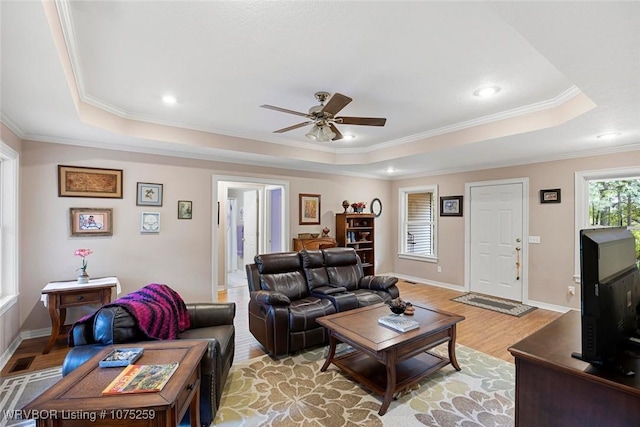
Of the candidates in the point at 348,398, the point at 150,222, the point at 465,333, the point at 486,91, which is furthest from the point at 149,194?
the point at 465,333

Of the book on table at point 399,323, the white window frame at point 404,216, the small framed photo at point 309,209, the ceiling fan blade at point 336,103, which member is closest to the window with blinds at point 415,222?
the white window frame at point 404,216

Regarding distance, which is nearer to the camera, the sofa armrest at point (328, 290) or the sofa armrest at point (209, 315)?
the sofa armrest at point (209, 315)

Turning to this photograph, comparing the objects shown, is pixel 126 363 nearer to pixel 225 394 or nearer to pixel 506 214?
pixel 225 394

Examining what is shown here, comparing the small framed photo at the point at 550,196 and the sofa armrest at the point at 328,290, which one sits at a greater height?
the small framed photo at the point at 550,196

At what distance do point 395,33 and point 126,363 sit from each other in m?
2.49

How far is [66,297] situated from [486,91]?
4.72 m

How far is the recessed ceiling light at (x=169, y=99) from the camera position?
9.89 ft

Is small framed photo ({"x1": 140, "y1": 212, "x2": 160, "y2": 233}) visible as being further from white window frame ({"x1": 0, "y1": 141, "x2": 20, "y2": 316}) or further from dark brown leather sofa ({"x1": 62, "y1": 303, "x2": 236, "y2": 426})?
dark brown leather sofa ({"x1": 62, "y1": 303, "x2": 236, "y2": 426})

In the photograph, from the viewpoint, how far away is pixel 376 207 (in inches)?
268

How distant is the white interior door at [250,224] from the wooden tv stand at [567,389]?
5.57 m

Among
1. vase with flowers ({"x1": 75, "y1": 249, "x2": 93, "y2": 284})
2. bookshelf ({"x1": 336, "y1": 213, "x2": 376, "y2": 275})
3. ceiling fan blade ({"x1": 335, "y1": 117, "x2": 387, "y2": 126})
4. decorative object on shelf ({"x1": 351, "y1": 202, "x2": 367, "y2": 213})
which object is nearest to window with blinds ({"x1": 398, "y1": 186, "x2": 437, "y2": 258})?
bookshelf ({"x1": 336, "y1": 213, "x2": 376, "y2": 275})

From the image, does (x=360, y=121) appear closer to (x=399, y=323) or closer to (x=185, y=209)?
(x=399, y=323)

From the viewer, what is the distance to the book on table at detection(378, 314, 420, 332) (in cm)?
240

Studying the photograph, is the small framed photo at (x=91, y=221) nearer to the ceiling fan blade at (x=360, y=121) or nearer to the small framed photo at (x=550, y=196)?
the ceiling fan blade at (x=360, y=121)
